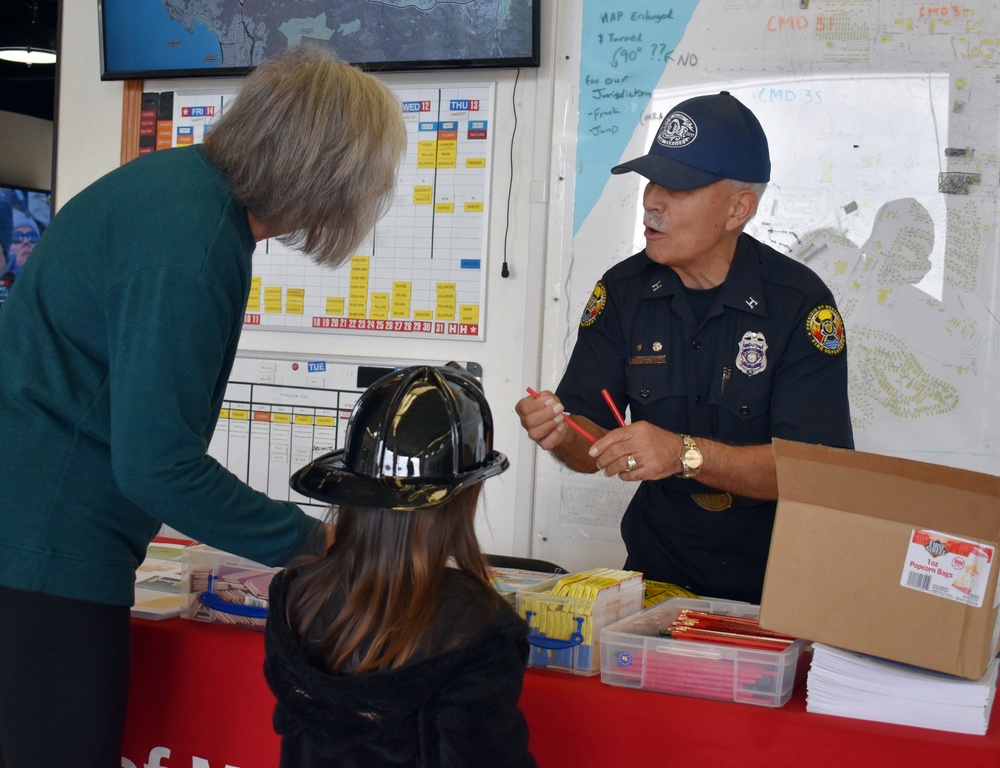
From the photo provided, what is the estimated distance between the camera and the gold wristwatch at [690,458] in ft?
5.43

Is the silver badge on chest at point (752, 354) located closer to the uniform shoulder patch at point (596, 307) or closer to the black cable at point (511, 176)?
the uniform shoulder patch at point (596, 307)

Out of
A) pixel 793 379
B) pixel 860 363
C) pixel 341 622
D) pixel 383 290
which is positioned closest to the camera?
pixel 341 622

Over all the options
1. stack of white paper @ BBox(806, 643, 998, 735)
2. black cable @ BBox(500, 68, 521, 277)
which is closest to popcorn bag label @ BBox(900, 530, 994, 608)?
stack of white paper @ BBox(806, 643, 998, 735)

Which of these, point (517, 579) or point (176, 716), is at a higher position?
point (517, 579)

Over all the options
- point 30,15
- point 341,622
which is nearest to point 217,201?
point 341,622

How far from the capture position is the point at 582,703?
4.42 feet

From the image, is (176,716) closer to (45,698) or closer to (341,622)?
(45,698)

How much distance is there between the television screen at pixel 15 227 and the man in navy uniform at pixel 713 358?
263 inches

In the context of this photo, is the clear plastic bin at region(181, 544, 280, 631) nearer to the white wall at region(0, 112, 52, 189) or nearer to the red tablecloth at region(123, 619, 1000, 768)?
the red tablecloth at region(123, 619, 1000, 768)

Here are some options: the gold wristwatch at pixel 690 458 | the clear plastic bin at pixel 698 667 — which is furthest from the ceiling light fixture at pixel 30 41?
the clear plastic bin at pixel 698 667

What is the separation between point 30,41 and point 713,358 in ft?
14.5

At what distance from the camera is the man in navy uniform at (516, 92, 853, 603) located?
183 centimetres

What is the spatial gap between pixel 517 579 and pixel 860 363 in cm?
145

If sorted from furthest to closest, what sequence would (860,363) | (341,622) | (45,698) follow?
1. (860,363)
2. (45,698)
3. (341,622)
